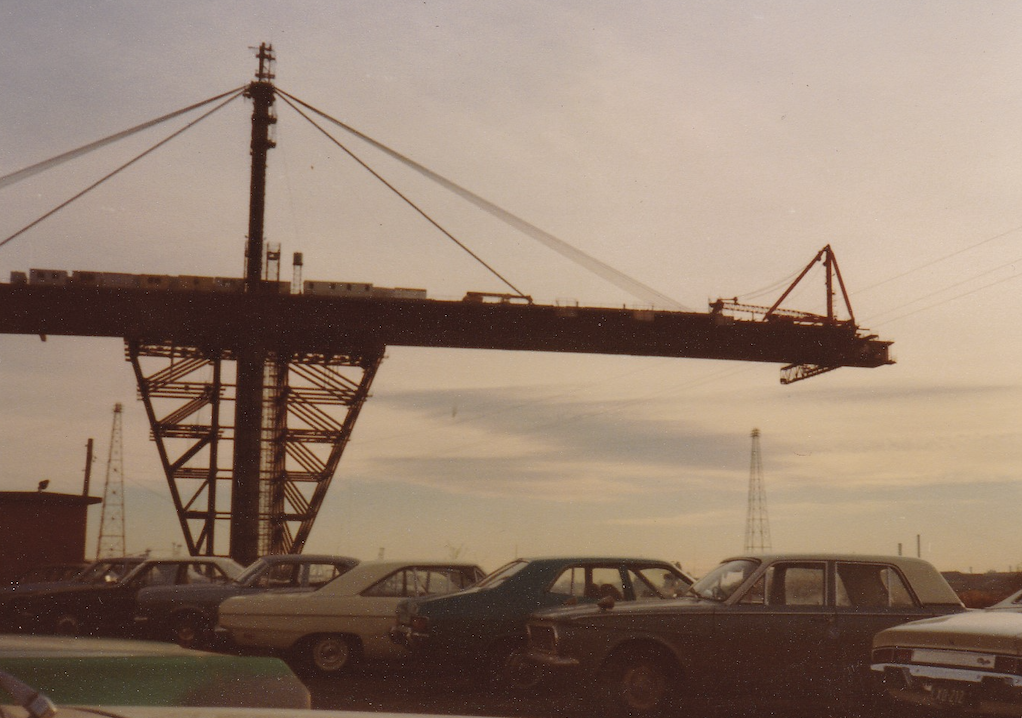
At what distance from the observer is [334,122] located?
1662 inches

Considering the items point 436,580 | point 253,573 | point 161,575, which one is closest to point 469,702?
point 436,580

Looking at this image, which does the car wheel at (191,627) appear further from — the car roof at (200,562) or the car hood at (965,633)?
the car hood at (965,633)

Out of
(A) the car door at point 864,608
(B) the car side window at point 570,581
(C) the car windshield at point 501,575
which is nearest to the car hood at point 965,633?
(A) the car door at point 864,608

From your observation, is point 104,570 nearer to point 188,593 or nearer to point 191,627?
point 188,593

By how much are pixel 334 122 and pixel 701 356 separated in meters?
Answer: 16.5

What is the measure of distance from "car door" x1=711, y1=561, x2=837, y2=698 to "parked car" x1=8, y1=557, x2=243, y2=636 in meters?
8.34

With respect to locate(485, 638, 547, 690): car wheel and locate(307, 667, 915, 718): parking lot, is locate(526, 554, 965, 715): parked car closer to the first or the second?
locate(307, 667, 915, 718): parking lot

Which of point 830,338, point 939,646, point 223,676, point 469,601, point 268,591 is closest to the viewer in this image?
point 223,676

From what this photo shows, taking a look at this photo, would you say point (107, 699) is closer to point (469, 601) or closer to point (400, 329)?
point (469, 601)

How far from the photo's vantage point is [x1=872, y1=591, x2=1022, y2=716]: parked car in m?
6.56

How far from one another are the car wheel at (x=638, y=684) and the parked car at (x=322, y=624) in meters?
3.49

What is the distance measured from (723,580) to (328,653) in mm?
4676

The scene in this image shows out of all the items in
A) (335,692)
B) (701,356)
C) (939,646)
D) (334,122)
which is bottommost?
(335,692)

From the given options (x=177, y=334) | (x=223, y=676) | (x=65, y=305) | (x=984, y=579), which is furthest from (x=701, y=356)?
(x=223, y=676)
